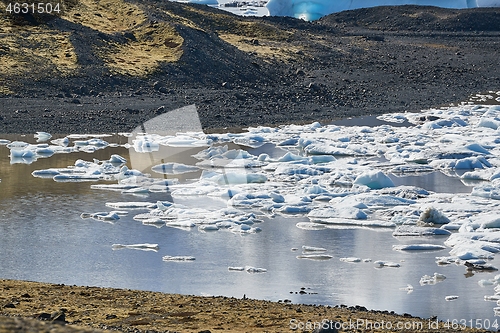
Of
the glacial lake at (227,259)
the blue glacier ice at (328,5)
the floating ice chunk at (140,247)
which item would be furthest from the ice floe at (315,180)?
the blue glacier ice at (328,5)

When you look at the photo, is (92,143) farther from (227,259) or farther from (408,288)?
(408,288)

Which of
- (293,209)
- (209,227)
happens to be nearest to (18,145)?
(293,209)

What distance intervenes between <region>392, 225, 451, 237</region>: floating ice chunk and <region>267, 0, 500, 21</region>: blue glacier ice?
110 ft

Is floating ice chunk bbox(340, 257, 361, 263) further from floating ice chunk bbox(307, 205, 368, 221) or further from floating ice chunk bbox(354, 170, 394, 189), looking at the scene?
floating ice chunk bbox(354, 170, 394, 189)

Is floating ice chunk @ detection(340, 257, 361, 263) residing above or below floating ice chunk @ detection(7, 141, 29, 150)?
below

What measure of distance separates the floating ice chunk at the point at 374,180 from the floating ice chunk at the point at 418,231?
2.24m

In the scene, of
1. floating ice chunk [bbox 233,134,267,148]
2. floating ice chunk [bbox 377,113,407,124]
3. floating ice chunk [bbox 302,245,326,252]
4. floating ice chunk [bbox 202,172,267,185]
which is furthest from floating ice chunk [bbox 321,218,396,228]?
floating ice chunk [bbox 377,113,407,124]

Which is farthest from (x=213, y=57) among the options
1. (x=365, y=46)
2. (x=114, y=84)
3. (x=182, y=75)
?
(x=365, y=46)

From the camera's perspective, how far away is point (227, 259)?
855cm

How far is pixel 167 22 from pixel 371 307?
61.6 feet

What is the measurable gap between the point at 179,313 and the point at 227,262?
1948 millimetres

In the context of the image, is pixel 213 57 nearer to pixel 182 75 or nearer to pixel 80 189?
pixel 182 75

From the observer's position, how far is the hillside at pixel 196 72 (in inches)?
729

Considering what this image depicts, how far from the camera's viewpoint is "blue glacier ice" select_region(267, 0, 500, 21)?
140 feet
